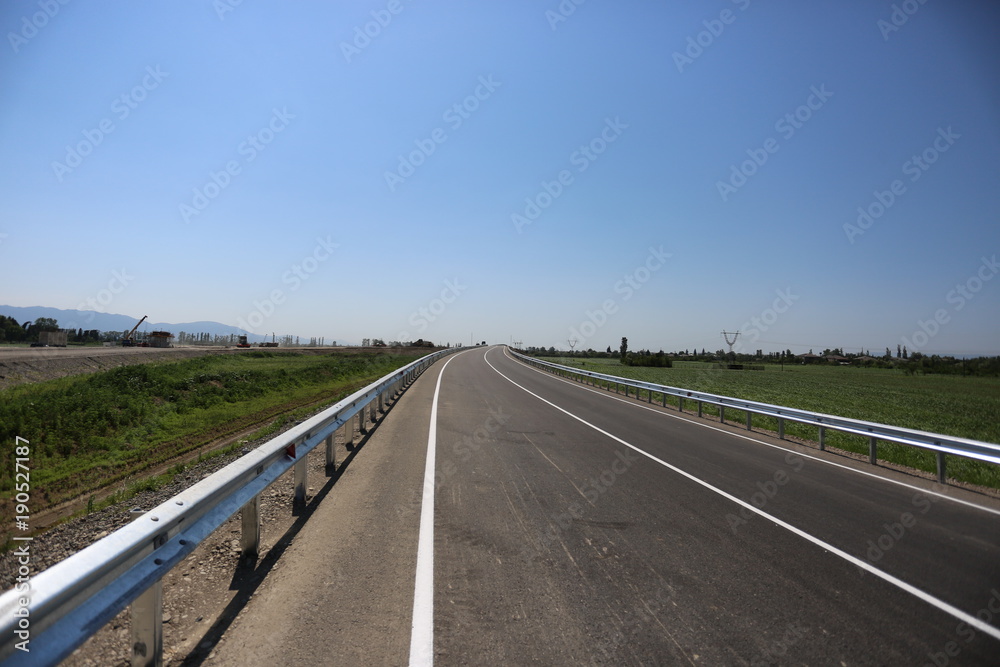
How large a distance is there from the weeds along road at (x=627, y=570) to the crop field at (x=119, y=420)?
7114 mm

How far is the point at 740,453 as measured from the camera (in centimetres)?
1051

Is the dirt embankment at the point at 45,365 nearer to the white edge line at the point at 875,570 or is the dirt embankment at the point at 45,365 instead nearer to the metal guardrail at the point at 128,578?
the metal guardrail at the point at 128,578

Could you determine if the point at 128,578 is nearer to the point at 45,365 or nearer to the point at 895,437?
the point at 895,437

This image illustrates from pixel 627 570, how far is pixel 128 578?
3685mm

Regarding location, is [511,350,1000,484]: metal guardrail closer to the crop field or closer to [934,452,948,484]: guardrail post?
[934,452,948,484]: guardrail post

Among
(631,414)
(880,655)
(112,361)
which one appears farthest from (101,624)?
(112,361)

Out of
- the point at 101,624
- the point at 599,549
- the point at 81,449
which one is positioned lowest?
the point at 81,449

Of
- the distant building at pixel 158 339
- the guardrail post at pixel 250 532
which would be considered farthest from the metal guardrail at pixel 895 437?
the distant building at pixel 158 339

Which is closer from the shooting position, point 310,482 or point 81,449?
point 310,482

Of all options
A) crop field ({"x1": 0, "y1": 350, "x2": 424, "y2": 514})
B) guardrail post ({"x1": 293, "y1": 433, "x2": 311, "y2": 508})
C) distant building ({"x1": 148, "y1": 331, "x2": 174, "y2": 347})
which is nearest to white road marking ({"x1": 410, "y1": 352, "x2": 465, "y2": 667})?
guardrail post ({"x1": 293, "y1": 433, "x2": 311, "y2": 508})

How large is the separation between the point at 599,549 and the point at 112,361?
125 ft

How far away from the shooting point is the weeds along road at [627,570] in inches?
130

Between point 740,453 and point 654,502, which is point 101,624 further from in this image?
point 740,453

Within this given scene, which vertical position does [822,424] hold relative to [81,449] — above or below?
above
